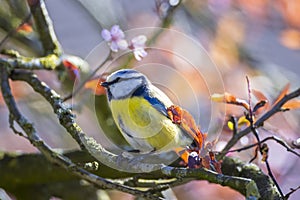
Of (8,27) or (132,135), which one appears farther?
(8,27)

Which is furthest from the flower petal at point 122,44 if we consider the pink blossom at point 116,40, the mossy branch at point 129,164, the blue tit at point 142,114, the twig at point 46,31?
the twig at point 46,31

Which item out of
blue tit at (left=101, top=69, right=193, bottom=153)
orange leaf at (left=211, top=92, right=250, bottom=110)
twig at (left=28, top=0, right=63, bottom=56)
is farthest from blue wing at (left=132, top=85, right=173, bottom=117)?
twig at (left=28, top=0, right=63, bottom=56)

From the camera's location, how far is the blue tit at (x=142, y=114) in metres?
1.60

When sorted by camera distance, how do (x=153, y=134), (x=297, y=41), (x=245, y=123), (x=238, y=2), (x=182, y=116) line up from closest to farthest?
(x=182, y=116)
(x=153, y=134)
(x=245, y=123)
(x=297, y=41)
(x=238, y=2)

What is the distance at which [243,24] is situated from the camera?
328 cm

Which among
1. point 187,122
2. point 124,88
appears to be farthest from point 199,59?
point 187,122

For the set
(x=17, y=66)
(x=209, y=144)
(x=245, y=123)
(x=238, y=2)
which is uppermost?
(x=238, y=2)

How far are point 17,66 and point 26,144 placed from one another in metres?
1.77

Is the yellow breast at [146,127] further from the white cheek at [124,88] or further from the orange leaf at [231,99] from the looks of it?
the orange leaf at [231,99]

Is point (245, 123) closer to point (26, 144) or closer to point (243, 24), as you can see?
point (243, 24)

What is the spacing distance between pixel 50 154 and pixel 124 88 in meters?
0.26

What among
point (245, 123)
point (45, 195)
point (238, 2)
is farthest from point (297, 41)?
point (45, 195)

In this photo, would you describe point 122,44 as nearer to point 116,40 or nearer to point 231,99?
point 116,40

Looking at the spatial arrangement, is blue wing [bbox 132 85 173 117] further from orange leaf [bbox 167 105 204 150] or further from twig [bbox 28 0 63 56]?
twig [bbox 28 0 63 56]
